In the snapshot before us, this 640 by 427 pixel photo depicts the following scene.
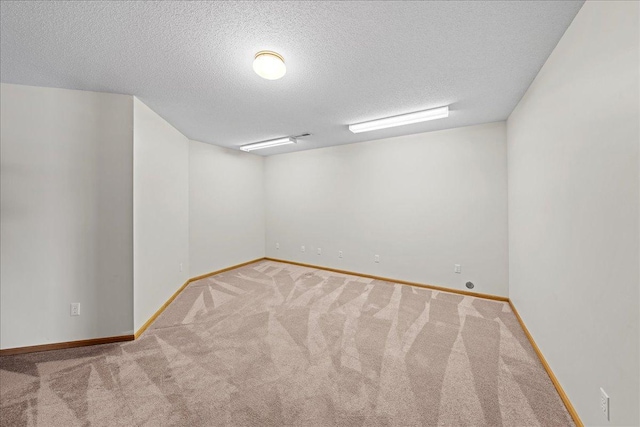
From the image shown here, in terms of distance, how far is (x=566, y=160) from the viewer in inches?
58.4

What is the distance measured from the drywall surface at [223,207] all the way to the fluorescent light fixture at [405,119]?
8.84 feet

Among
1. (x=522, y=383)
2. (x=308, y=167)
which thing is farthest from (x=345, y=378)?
(x=308, y=167)

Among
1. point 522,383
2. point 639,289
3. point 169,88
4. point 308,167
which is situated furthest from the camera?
point 308,167

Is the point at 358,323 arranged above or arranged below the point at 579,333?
below

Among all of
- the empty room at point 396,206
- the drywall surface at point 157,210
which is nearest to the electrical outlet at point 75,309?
the empty room at point 396,206

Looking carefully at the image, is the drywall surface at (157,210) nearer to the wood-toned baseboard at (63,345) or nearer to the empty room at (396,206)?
the empty room at (396,206)

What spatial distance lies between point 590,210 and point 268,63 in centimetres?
219

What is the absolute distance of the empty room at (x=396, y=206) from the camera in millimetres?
1265

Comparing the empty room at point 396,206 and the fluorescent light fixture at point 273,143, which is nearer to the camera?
the empty room at point 396,206

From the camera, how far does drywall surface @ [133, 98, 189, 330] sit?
2.42 m

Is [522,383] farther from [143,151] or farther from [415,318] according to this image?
[143,151]

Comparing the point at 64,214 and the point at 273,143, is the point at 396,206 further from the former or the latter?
the point at 64,214

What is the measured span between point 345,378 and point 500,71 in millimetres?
2812

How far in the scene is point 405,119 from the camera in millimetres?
2857
